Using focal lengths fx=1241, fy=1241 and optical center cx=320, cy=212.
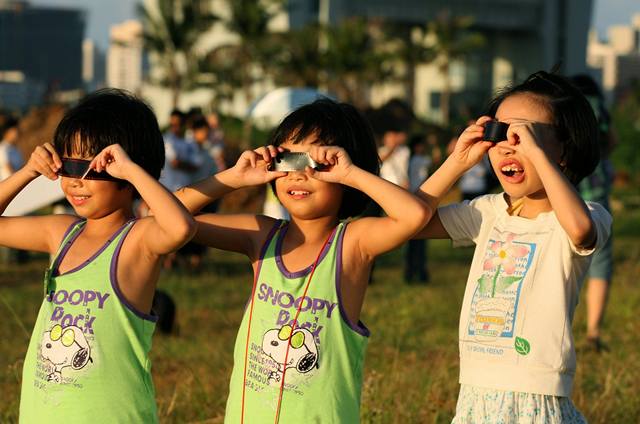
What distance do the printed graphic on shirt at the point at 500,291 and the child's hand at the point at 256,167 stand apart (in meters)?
0.68

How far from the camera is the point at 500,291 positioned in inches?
144

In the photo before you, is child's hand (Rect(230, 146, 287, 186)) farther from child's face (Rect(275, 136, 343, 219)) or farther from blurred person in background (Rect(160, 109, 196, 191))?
blurred person in background (Rect(160, 109, 196, 191))

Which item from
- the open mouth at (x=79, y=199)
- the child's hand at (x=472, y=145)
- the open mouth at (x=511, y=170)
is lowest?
the open mouth at (x=79, y=199)

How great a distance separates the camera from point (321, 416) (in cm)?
353

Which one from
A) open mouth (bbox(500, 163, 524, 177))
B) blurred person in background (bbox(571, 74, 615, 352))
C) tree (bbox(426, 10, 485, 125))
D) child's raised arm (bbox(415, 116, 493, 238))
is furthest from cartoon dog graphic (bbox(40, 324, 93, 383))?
tree (bbox(426, 10, 485, 125))

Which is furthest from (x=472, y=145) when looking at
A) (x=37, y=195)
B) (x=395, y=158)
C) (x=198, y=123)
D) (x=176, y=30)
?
(x=176, y=30)

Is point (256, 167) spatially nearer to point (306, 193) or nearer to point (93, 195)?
point (306, 193)

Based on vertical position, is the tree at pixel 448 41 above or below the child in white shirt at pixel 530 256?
above

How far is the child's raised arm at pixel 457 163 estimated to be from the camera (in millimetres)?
3621

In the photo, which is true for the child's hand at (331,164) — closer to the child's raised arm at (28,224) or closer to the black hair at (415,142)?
the child's raised arm at (28,224)

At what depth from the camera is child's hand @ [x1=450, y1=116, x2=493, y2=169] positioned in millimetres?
3609

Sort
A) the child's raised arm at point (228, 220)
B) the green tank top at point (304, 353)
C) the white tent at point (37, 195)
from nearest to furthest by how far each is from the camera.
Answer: the green tank top at point (304, 353)
the child's raised arm at point (228, 220)
the white tent at point (37, 195)

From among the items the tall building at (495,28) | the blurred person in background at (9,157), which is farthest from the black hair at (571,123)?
the tall building at (495,28)

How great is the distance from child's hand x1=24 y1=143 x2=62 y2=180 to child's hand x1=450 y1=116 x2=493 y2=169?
1176 mm
